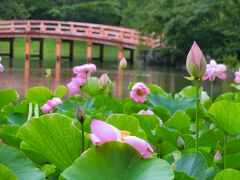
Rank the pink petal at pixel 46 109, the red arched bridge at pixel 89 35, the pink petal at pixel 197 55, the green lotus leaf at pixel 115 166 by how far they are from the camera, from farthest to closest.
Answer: the red arched bridge at pixel 89 35 → the pink petal at pixel 46 109 → the pink petal at pixel 197 55 → the green lotus leaf at pixel 115 166

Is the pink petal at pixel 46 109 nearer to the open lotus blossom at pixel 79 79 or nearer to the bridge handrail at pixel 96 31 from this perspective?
the open lotus blossom at pixel 79 79

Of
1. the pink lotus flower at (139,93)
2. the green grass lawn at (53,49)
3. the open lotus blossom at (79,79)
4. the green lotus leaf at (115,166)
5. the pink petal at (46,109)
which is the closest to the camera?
the green lotus leaf at (115,166)

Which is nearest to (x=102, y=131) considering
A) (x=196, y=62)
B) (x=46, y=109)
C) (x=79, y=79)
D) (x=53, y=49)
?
(x=196, y=62)

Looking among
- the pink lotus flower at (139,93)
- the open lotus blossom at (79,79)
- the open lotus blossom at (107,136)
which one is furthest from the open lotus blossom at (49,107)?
the open lotus blossom at (107,136)

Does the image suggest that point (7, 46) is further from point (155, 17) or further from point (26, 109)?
point (26, 109)

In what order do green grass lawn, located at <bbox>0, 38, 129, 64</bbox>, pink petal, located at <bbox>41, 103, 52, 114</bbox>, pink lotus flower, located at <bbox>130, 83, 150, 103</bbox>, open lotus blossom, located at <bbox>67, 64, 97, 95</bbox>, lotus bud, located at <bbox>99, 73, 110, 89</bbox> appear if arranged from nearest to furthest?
pink petal, located at <bbox>41, 103, 52, 114</bbox> < pink lotus flower, located at <bbox>130, 83, 150, 103</bbox> < lotus bud, located at <bbox>99, 73, 110, 89</bbox> < open lotus blossom, located at <bbox>67, 64, 97, 95</bbox> < green grass lawn, located at <bbox>0, 38, 129, 64</bbox>

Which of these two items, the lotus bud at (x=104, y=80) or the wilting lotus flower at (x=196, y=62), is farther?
the lotus bud at (x=104, y=80)

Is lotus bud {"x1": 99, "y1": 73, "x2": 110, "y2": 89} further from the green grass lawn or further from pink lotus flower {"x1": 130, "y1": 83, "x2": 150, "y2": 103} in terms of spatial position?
the green grass lawn

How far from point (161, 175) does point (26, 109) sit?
1.12 metres

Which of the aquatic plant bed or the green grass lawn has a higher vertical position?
the aquatic plant bed

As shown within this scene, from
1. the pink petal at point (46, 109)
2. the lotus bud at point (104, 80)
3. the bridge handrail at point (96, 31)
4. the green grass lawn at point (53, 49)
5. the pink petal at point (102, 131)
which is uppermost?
the bridge handrail at point (96, 31)

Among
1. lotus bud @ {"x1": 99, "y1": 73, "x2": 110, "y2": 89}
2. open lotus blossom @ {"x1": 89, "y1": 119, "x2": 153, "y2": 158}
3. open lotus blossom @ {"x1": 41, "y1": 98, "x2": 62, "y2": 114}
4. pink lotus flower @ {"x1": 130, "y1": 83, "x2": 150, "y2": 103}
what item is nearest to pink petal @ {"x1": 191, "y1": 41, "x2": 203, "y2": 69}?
open lotus blossom @ {"x1": 89, "y1": 119, "x2": 153, "y2": 158}

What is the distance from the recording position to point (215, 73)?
9.02 ft

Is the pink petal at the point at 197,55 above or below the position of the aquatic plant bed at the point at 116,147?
above
